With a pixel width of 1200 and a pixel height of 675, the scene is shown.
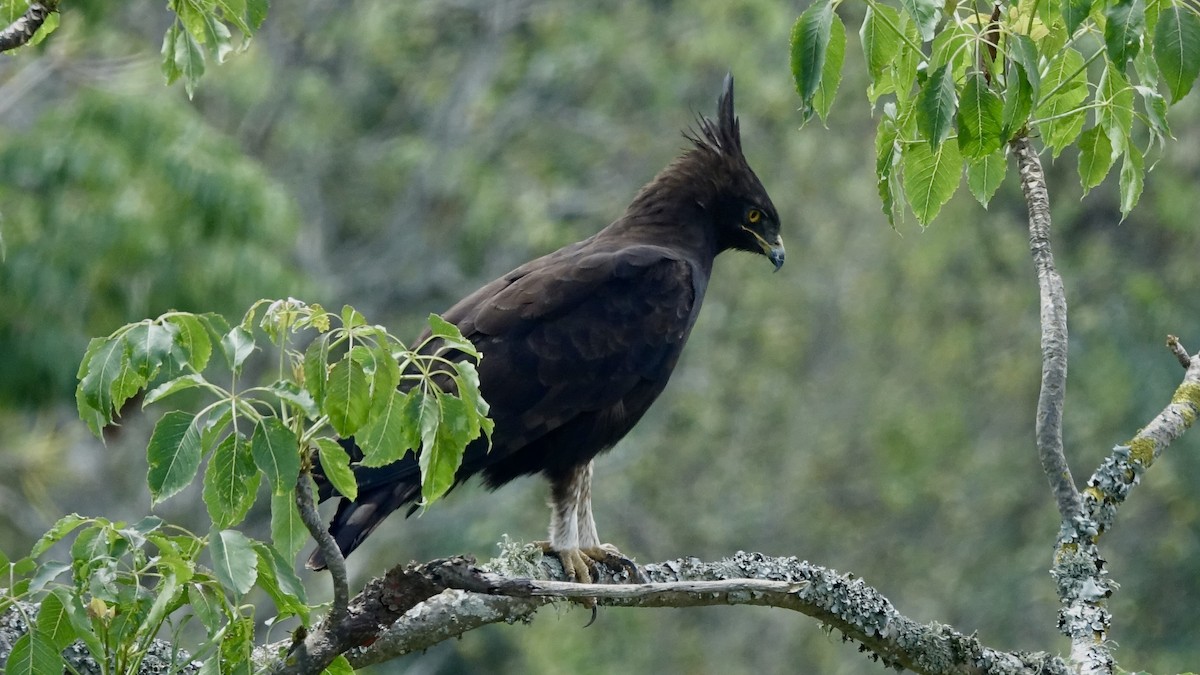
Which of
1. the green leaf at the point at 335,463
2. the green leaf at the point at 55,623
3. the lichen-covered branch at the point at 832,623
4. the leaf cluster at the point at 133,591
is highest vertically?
the lichen-covered branch at the point at 832,623

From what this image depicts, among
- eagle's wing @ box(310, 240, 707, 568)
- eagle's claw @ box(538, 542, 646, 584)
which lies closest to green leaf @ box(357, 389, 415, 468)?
eagle's claw @ box(538, 542, 646, 584)

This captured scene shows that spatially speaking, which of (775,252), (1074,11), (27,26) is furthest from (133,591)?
(775,252)

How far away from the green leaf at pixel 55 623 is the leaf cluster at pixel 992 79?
4.64ft

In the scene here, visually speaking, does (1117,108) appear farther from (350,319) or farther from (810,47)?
(350,319)

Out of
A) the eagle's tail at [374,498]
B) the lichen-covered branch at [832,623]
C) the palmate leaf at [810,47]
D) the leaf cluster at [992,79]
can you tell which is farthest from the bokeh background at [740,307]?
the palmate leaf at [810,47]

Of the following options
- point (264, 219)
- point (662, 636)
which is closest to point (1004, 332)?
point (662, 636)

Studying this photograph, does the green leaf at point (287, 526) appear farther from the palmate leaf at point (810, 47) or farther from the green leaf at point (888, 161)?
the green leaf at point (888, 161)

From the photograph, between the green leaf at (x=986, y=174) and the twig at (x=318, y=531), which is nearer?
the twig at (x=318, y=531)

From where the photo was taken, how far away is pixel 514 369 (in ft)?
15.7

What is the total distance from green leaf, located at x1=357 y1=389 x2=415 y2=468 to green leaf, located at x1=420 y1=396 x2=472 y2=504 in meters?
0.05

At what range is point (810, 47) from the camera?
2480 mm

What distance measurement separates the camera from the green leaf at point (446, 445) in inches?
90.0

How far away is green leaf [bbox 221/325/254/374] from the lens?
216 cm

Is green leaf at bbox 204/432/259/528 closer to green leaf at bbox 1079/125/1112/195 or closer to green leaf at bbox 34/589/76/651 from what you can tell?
green leaf at bbox 34/589/76/651
